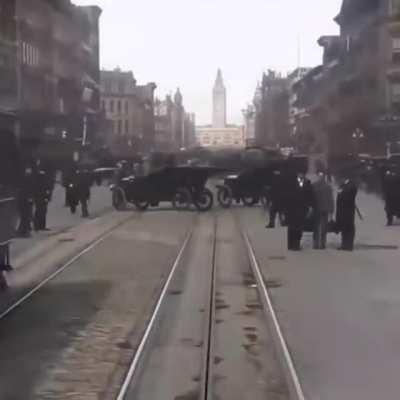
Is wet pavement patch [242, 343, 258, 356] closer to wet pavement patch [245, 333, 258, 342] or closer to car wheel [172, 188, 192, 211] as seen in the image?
wet pavement patch [245, 333, 258, 342]

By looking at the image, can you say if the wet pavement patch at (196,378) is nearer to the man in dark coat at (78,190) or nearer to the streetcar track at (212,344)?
the streetcar track at (212,344)

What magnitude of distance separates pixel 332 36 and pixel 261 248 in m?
89.2

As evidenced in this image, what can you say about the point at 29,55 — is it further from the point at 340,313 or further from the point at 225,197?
the point at 340,313

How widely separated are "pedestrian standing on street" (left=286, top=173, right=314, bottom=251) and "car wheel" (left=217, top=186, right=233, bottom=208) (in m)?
16.6

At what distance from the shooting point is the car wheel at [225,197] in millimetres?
37156

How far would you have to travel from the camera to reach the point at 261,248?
20641 mm

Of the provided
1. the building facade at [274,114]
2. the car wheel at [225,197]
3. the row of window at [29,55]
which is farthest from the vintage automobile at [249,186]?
the building facade at [274,114]

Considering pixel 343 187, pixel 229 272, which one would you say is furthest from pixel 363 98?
pixel 229 272

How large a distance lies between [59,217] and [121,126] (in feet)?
353

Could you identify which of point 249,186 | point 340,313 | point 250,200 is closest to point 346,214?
point 340,313

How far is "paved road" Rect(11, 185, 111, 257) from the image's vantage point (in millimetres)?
21578

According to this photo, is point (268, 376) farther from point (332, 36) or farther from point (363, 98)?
point (332, 36)

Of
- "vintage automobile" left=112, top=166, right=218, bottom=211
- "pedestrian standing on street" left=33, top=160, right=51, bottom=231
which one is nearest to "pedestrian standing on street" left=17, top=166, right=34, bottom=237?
"pedestrian standing on street" left=33, top=160, right=51, bottom=231

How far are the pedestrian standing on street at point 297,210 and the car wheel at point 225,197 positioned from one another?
54.3ft
